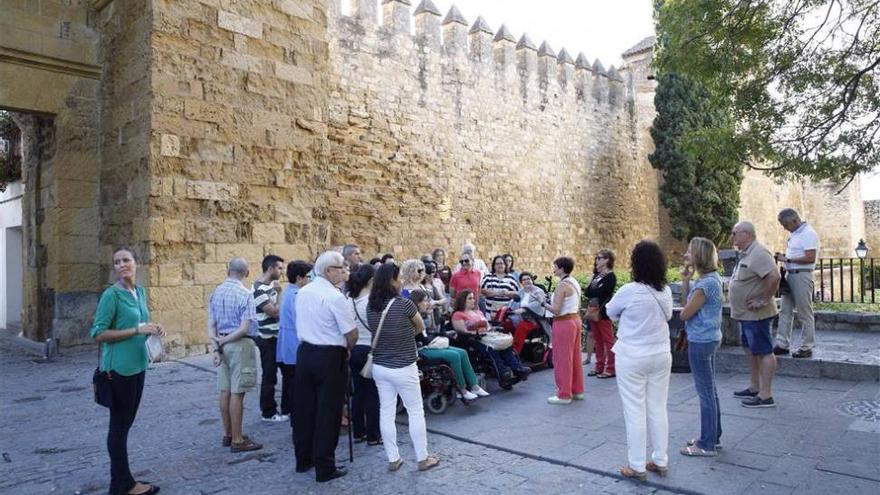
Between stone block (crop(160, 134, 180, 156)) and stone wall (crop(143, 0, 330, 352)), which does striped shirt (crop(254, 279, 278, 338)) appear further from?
stone block (crop(160, 134, 180, 156))

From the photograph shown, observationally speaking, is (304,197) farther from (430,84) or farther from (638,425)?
(430,84)

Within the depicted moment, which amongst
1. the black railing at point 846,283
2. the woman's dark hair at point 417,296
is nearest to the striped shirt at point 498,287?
the woman's dark hair at point 417,296

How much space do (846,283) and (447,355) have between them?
1767 centimetres

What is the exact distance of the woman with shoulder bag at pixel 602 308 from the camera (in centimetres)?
641

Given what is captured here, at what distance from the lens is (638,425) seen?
3.62 m

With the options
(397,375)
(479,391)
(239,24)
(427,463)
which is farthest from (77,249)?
(427,463)

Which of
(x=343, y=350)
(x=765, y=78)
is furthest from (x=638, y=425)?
(x=765, y=78)

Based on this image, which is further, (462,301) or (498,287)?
(498,287)

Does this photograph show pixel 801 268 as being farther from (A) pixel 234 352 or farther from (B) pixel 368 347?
(A) pixel 234 352

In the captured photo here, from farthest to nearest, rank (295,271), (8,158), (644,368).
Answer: (8,158) < (295,271) < (644,368)

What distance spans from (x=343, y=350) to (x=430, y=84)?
12125 millimetres

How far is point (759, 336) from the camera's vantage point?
4.89 metres

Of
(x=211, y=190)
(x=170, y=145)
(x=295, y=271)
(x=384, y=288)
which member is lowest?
(x=384, y=288)

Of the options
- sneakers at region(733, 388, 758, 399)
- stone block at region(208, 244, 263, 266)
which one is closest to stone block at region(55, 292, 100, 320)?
stone block at region(208, 244, 263, 266)
